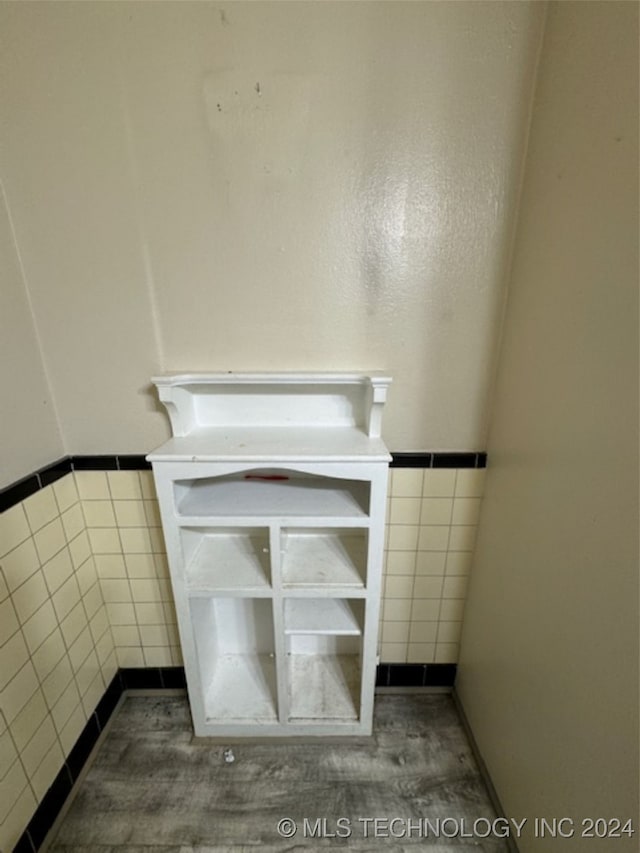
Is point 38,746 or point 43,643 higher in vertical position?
point 43,643

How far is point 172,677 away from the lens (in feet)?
4.53

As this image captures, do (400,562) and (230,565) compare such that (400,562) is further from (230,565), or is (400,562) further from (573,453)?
(573,453)

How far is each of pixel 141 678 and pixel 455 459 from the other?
4.83ft

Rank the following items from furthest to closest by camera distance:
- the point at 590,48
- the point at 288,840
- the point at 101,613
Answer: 1. the point at 101,613
2. the point at 288,840
3. the point at 590,48

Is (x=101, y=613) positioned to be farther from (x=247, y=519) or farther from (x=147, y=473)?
(x=247, y=519)

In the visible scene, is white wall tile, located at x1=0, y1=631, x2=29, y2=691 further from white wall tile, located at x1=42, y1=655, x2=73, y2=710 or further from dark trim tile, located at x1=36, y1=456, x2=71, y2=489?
dark trim tile, located at x1=36, y1=456, x2=71, y2=489

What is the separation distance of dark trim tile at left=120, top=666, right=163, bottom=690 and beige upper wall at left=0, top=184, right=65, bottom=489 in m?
0.91

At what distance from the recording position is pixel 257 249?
100cm

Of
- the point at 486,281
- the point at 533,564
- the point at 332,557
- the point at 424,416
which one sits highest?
the point at 486,281

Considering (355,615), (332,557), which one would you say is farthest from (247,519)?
(355,615)

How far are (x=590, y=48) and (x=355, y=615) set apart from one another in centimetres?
157

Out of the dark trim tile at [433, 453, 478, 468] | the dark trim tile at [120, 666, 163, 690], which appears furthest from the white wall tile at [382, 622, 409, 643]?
the dark trim tile at [120, 666, 163, 690]

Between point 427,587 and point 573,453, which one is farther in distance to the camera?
point 427,587

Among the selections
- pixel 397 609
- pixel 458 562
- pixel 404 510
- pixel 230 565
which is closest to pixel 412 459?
pixel 404 510
